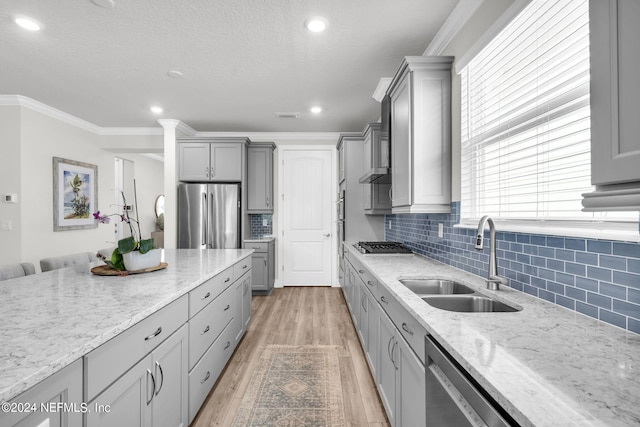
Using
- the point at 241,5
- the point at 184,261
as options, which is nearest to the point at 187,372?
the point at 184,261

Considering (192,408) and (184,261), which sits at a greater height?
(184,261)

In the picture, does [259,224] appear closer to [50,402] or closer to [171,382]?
[171,382]

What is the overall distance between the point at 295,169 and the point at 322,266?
173cm

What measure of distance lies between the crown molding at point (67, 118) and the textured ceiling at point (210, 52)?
127 millimetres

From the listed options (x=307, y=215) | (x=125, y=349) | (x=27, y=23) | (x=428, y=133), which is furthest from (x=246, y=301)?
(x=27, y=23)

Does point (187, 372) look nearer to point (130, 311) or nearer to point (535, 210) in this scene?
point (130, 311)

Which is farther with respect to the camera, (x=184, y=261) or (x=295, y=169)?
(x=295, y=169)

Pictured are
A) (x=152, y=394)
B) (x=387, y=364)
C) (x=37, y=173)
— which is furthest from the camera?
(x=37, y=173)

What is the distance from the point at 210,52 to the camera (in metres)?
2.65

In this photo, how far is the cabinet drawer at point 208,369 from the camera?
1731mm

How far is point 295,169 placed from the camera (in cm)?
521

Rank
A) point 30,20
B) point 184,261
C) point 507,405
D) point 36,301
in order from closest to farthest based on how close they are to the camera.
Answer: point 507,405 < point 36,301 < point 30,20 < point 184,261

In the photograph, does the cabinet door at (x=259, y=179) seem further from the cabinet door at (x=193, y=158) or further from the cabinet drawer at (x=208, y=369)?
the cabinet drawer at (x=208, y=369)

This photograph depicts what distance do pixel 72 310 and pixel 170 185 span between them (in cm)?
375
